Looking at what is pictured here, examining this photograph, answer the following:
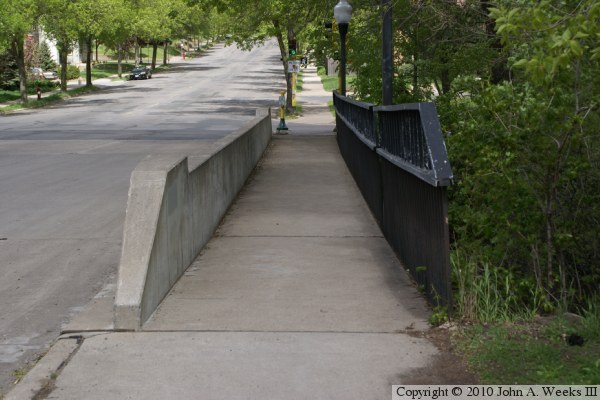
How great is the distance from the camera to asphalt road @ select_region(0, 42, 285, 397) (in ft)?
26.6

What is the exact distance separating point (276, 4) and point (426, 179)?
106 feet

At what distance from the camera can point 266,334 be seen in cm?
649

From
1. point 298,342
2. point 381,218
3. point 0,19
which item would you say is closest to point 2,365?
point 298,342

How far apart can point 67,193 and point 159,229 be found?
9.36 metres

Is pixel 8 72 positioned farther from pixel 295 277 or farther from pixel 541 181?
pixel 541 181

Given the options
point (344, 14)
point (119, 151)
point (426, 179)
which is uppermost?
point (344, 14)

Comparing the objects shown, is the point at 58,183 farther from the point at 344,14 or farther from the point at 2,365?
the point at 2,365

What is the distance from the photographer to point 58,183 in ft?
58.4

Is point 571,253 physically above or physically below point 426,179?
below

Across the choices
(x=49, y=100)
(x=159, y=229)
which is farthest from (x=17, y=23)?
(x=159, y=229)

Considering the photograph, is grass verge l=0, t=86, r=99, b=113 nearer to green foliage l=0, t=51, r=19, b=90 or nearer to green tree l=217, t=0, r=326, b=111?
green foliage l=0, t=51, r=19, b=90

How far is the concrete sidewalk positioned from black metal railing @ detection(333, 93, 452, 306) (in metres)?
0.26

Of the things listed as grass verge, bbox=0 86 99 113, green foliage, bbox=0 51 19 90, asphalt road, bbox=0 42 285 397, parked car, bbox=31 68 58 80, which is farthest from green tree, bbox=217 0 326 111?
parked car, bbox=31 68 58 80

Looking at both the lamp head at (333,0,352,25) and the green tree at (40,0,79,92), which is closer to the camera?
the lamp head at (333,0,352,25)
